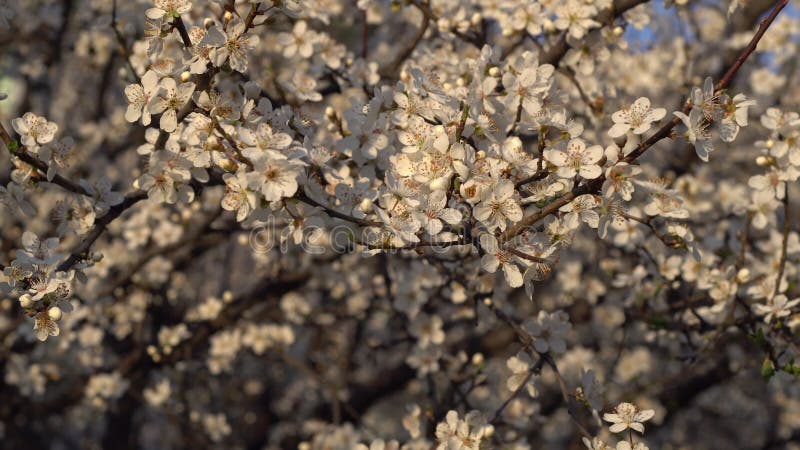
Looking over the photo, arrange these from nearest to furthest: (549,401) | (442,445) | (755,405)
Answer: (442,445) < (549,401) < (755,405)

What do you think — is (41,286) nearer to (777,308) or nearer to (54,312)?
(54,312)

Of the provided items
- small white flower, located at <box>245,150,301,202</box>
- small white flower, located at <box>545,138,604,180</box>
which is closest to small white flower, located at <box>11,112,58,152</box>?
small white flower, located at <box>245,150,301,202</box>

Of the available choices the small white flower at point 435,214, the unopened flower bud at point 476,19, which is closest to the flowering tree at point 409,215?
the small white flower at point 435,214

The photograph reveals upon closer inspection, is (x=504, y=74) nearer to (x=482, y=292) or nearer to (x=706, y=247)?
(x=482, y=292)

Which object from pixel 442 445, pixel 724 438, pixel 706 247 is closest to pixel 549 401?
pixel 706 247

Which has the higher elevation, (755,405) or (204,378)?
(204,378)

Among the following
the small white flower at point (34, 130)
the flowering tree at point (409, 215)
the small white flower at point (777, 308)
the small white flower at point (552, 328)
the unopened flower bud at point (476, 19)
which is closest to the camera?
the flowering tree at point (409, 215)

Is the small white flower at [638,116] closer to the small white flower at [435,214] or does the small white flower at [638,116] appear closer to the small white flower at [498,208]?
the small white flower at [498,208]

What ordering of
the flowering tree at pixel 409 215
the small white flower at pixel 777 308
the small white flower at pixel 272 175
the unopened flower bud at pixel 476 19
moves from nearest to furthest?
the small white flower at pixel 272 175 → the flowering tree at pixel 409 215 → the small white flower at pixel 777 308 → the unopened flower bud at pixel 476 19

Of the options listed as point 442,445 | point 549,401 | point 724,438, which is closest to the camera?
point 442,445
